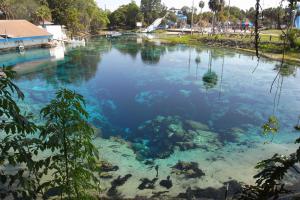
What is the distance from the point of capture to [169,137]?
1568cm

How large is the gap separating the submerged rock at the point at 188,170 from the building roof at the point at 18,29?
143 ft

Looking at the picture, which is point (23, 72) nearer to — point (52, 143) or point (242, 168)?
point (242, 168)

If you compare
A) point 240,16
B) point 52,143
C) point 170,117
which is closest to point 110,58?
point 170,117

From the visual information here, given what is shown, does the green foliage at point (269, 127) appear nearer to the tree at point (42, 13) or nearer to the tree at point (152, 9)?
the tree at point (42, 13)

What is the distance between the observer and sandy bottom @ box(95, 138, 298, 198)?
35.1 ft

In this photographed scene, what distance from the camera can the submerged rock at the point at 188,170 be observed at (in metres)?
11.6

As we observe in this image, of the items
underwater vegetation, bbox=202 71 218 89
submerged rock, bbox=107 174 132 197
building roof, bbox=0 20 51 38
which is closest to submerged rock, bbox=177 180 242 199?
submerged rock, bbox=107 174 132 197

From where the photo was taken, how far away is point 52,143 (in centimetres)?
394

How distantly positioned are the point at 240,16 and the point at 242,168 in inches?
3898

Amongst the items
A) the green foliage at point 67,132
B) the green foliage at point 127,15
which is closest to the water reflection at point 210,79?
the green foliage at point 67,132

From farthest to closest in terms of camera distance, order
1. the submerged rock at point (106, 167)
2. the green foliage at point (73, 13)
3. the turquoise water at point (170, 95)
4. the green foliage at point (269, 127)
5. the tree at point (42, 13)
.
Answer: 1. the green foliage at point (73, 13)
2. the tree at point (42, 13)
3. the turquoise water at point (170, 95)
4. the green foliage at point (269, 127)
5. the submerged rock at point (106, 167)

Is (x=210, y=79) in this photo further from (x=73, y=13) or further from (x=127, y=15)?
(x=127, y=15)

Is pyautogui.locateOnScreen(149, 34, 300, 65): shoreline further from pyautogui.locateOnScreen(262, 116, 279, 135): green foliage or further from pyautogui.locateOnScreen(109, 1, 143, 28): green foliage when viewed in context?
pyautogui.locateOnScreen(109, 1, 143, 28): green foliage

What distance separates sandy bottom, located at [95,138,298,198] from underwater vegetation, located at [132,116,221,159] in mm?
597
